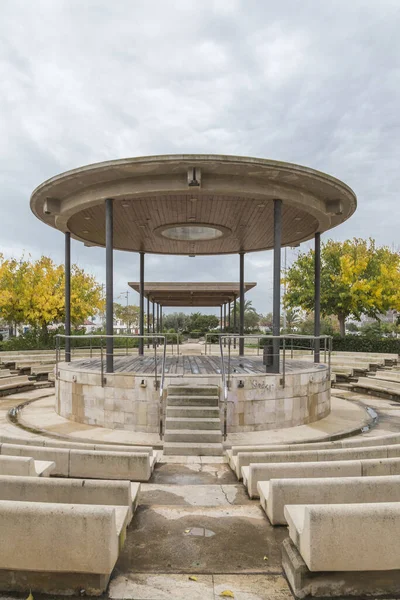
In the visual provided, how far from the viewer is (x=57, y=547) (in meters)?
2.88

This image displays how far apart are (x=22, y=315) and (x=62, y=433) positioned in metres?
20.1

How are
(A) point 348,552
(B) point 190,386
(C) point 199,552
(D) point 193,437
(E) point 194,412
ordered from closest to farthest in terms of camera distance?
(A) point 348,552 → (C) point 199,552 → (D) point 193,437 → (E) point 194,412 → (B) point 190,386

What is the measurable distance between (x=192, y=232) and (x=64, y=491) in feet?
43.0

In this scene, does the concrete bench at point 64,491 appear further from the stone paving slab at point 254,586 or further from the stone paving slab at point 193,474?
the stone paving slab at point 193,474

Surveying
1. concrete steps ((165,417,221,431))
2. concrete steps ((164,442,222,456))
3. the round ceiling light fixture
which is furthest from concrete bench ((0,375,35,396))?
concrete steps ((164,442,222,456))

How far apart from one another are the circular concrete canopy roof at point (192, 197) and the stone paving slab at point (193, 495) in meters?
6.58

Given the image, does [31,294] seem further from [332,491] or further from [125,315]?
[125,315]

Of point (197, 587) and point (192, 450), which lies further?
point (192, 450)

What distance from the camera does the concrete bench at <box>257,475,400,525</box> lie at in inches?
141

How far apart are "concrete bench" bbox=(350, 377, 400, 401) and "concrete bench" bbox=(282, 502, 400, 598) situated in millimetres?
12444

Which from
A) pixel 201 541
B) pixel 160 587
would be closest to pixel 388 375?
pixel 201 541

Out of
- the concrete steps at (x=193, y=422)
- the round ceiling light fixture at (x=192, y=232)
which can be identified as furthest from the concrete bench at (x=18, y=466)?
the round ceiling light fixture at (x=192, y=232)

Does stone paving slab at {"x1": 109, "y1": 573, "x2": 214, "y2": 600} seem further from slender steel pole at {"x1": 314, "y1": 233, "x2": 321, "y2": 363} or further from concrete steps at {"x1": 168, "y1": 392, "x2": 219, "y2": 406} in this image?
slender steel pole at {"x1": 314, "y1": 233, "x2": 321, "y2": 363}

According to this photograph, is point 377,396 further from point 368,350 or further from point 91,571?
point 91,571
